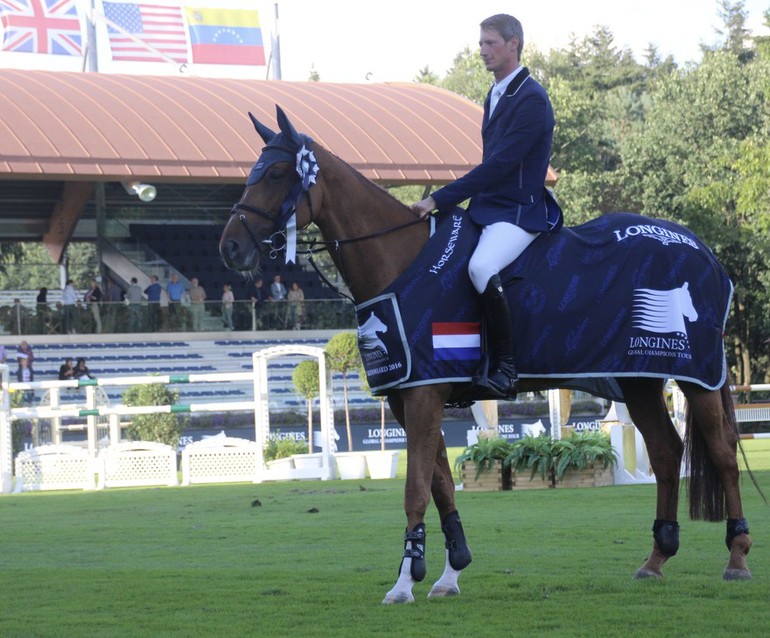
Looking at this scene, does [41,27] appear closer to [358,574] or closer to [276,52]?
[276,52]

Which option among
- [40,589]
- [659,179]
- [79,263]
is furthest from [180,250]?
[40,589]

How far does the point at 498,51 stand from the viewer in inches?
245

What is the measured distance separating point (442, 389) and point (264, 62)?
34.6m

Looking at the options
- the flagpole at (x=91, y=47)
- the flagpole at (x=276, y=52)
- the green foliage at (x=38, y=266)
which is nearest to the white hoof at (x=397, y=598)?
the green foliage at (x=38, y=266)

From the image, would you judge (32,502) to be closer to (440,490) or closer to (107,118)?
(440,490)

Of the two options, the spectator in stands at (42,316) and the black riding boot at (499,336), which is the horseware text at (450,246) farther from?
the spectator in stands at (42,316)

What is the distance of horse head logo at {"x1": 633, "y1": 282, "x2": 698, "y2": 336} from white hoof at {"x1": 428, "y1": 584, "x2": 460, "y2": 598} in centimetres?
158

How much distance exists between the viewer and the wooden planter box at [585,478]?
13047mm

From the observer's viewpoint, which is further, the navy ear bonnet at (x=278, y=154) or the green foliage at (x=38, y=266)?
the green foliage at (x=38, y=266)

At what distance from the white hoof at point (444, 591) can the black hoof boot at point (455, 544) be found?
0.10m

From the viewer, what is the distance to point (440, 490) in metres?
6.14

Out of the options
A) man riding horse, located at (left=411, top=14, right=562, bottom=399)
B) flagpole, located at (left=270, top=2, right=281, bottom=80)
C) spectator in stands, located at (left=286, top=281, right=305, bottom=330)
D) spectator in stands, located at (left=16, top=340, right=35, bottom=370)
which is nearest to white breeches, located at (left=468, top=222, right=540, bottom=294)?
man riding horse, located at (left=411, top=14, right=562, bottom=399)

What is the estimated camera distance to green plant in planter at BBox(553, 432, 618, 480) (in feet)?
42.7

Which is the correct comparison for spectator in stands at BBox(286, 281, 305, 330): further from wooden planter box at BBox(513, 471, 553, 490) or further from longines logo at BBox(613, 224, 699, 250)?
longines logo at BBox(613, 224, 699, 250)
